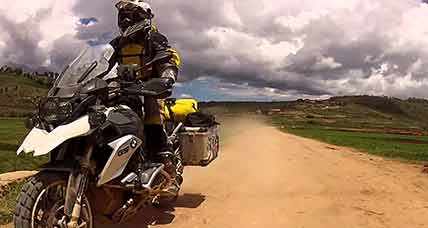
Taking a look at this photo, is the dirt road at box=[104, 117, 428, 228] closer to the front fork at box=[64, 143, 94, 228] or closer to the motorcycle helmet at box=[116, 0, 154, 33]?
the front fork at box=[64, 143, 94, 228]

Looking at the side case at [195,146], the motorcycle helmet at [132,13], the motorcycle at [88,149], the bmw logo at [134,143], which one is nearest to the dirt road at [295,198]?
the side case at [195,146]

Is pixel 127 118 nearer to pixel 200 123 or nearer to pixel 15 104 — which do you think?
pixel 200 123

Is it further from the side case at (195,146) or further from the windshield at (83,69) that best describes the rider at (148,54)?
the side case at (195,146)

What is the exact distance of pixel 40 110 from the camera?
183 inches

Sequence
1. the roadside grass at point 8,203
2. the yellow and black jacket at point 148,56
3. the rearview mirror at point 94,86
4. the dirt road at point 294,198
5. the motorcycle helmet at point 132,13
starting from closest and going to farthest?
the rearview mirror at point 94,86, the motorcycle helmet at point 132,13, the yellow and black jacket at point 148,56, the roadside grass at point 8,203, the dirt road at point 294,198

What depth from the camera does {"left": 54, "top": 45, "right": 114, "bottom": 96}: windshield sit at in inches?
187

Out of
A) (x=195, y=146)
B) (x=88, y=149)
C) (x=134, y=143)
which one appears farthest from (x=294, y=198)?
(x=88, y=149)

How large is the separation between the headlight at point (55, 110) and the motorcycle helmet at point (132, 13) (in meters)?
1.77

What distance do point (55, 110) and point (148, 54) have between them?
1852mm

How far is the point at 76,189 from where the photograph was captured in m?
4.43

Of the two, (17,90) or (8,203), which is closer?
(8,203)

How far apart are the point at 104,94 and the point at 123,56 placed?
1332 mm

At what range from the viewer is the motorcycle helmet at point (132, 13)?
19.4ft

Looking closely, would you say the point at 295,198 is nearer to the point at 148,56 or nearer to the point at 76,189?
the point at 148,56
